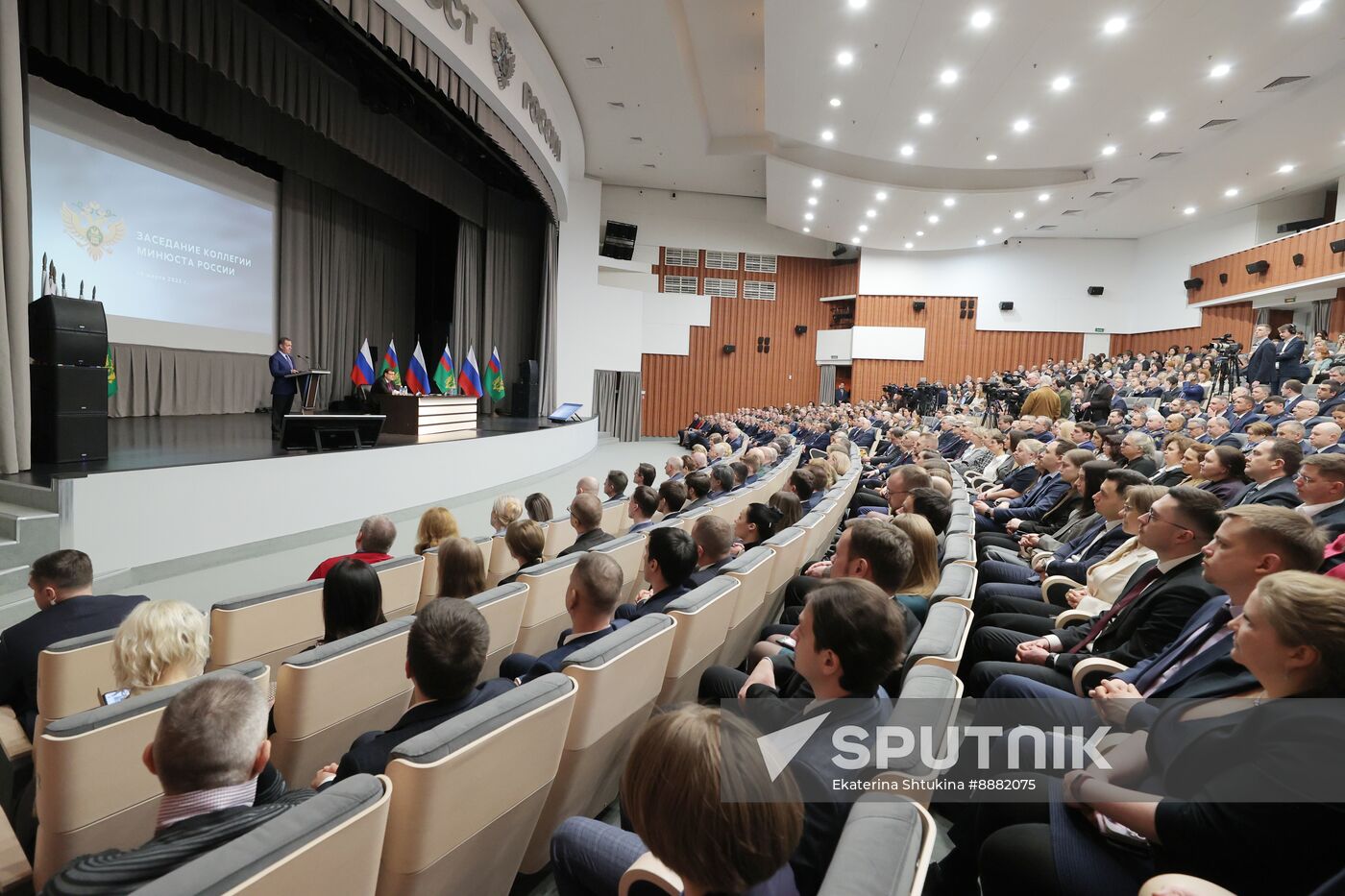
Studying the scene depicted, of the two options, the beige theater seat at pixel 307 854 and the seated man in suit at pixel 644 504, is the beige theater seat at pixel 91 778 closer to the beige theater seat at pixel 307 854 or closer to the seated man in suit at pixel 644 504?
the beige theater seat at pixel 307 854

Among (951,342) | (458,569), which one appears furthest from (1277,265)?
(458,569)

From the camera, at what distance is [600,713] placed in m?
1.74

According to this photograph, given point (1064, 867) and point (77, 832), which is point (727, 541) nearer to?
point (1064, 867)

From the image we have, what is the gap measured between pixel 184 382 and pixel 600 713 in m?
9.99

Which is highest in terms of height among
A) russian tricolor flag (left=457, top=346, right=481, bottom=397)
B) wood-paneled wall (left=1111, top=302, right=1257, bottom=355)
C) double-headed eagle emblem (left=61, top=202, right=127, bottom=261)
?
wood-paneled wall (left=1111, top=302, right=1257, bottom=355)

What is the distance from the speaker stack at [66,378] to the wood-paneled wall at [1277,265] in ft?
60.6

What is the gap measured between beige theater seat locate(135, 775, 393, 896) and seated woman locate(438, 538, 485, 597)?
154 centimetres

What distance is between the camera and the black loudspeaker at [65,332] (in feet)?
15.4

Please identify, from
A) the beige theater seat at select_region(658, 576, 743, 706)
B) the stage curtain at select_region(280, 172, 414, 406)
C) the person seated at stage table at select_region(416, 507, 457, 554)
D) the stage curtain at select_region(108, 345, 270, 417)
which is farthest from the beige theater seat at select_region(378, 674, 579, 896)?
the stage curtain at select_region(280, 172, 414, 406)

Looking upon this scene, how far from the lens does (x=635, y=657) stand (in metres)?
1.79

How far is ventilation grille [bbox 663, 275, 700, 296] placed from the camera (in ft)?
64.5

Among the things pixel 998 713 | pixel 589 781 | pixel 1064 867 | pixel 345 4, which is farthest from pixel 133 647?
pixel 345 4

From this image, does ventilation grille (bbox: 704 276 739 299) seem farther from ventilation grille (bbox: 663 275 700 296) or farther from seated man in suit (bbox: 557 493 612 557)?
seated man in suit (bbox: 557 493 612 557)

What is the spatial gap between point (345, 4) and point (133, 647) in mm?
5463
